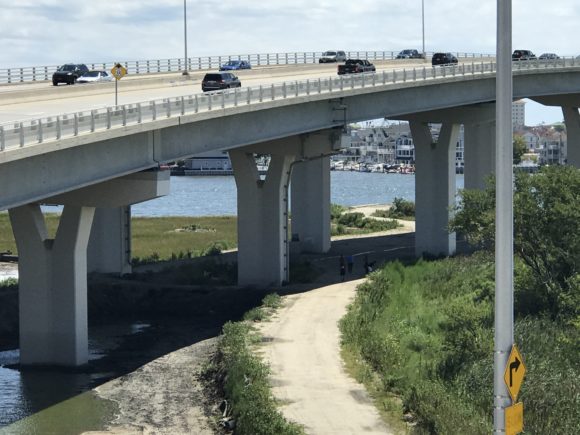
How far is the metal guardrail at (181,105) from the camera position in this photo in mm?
41000

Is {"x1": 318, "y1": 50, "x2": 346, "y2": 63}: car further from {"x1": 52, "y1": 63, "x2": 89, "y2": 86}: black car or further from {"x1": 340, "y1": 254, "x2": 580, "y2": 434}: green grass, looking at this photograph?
{"x1": 340, "y1": 254, "x2": 580, "y2": 434}: green grass

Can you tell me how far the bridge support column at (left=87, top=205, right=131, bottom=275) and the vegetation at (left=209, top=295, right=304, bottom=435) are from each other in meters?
17.3

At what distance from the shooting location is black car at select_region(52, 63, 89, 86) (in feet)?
227

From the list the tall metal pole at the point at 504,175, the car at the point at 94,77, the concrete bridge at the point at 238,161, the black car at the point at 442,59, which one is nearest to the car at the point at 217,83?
the concrete bridge at the point at 238,161

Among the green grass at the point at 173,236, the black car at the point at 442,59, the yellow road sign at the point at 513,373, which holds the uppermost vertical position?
the black car at the point at 442,59

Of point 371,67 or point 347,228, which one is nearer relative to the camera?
point 371,67

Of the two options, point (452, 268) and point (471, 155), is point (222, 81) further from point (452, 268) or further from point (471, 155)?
point (471, 155)

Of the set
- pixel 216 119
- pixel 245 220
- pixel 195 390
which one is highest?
pixel 216 119

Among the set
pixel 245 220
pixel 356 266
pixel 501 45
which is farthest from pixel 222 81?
pixel 501 45

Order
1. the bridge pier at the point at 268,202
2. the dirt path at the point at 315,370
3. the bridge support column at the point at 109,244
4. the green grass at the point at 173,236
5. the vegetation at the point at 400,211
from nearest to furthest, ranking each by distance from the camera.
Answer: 1. the dirt path at the point at 315,370
2. the bridge pier at the point at 268,202
3. the bridge support column at the point at 109,244
4. the green grass at the point at 173,236
5. the vegetation at the point at 400,211

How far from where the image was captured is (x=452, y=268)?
6531 centimetres

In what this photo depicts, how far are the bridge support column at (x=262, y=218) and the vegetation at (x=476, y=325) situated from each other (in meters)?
5.20

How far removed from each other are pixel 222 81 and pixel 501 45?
4341 centimetres

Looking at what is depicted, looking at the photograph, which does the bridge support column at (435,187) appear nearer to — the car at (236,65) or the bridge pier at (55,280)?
the car at (236,65)
